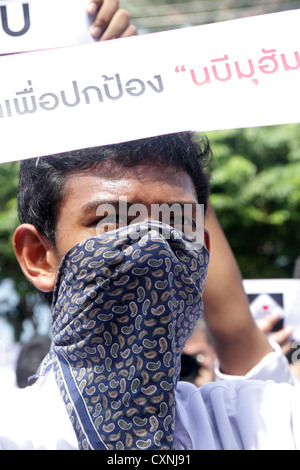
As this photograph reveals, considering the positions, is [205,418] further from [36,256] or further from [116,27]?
[116,27]

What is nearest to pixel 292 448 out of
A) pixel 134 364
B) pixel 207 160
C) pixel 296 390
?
pixel 296 390

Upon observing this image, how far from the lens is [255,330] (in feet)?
8.24

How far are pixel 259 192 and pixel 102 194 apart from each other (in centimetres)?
861

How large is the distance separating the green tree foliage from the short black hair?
25.0 feet

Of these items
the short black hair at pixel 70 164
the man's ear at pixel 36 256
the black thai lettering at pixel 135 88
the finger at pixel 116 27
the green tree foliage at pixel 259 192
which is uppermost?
the green tree foliage at pixel 259 192

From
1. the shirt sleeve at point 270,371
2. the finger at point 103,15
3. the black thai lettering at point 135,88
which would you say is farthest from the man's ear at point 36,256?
the shirt sleeve at point 270,371

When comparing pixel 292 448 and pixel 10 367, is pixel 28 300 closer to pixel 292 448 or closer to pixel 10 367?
pixel 10 367

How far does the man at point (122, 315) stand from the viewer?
1.70 meters

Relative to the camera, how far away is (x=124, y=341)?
5.64ft

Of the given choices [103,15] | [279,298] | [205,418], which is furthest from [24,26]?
[279,298]

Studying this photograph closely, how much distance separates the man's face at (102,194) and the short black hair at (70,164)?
0.03 m

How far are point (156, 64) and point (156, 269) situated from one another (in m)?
0.53

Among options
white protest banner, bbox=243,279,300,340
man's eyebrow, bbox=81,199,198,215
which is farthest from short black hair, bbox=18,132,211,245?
white protest banner, bbox=243,279,300,340

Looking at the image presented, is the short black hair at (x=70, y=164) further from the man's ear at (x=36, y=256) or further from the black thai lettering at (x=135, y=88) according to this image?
the black thai lettering at (x=135, y=88)
